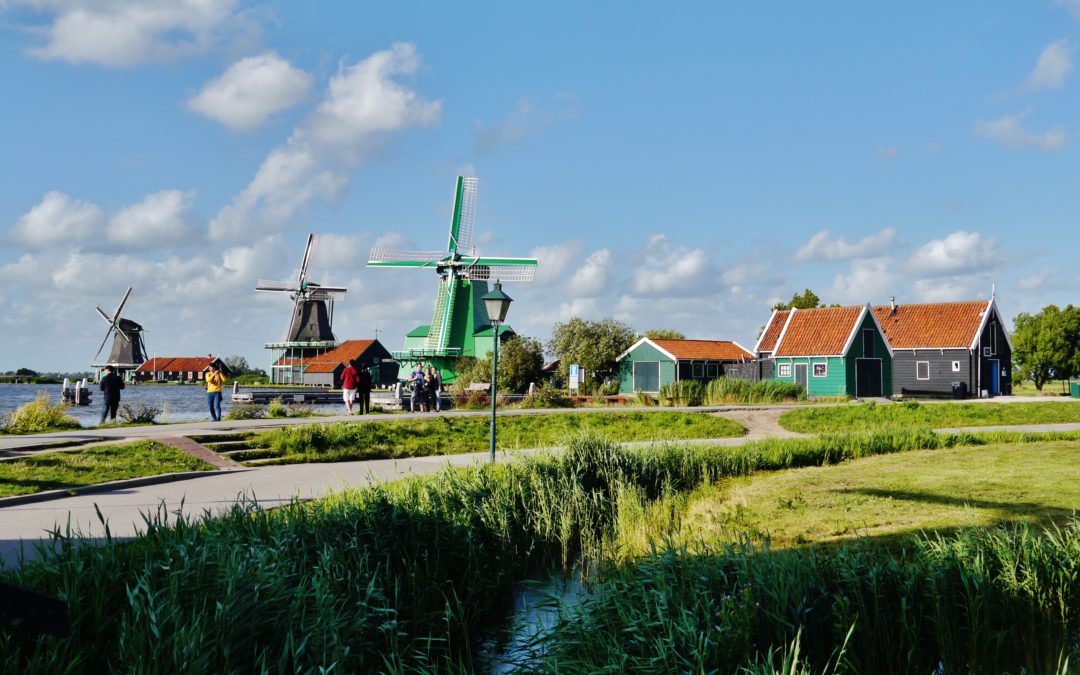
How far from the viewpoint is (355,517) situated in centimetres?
746

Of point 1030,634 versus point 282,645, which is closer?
point 282,645

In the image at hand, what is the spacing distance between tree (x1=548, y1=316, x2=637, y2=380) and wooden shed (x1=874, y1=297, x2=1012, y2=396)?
50.4 feet

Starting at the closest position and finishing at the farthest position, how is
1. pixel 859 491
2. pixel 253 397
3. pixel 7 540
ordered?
pixel 7 540
pixel 859 491
pixel 253 397

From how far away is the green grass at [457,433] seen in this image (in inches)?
705

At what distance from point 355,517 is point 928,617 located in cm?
474

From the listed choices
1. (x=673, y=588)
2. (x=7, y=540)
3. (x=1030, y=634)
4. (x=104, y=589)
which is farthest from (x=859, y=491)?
(x=7, y=540)

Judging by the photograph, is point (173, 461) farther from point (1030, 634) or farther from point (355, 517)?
point (1030, 634)

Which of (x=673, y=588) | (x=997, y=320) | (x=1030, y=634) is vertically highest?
(x=997, y=320)

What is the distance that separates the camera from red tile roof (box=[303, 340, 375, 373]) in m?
69.9

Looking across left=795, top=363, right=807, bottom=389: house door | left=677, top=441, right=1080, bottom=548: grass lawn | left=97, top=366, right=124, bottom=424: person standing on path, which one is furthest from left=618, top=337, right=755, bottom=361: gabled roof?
left=677, top=441, right=1080, bottom=548: grass lawn

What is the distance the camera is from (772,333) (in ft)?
148

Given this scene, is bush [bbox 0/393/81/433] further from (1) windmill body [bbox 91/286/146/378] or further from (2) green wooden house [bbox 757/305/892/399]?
(1) windmill body [bbox 91/286/146/378]

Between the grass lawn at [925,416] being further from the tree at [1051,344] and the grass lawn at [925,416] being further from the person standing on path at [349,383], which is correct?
the tree at [1051,344]

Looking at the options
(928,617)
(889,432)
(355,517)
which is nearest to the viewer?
(928,617)
